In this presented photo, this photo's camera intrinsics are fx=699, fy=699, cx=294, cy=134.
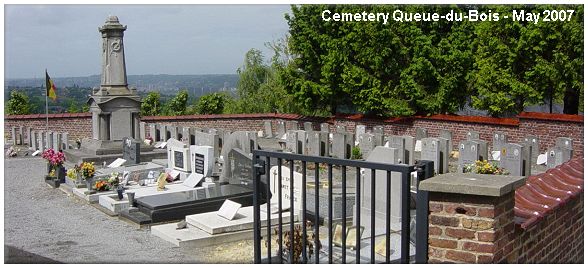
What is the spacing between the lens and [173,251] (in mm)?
9664

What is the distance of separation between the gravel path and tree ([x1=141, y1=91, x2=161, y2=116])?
755 inches

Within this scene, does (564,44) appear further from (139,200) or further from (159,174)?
(139,200)

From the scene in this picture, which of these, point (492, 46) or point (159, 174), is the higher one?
point (492, 46)

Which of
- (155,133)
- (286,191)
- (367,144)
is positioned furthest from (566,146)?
(155,133)

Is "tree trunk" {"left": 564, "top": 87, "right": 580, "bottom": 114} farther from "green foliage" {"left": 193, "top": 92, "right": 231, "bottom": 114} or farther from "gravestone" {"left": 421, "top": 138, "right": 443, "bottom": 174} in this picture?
"green foliage" {"left": 193, "top": 92, "right": 231, "bottom": 114}

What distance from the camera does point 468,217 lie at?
4.64 m

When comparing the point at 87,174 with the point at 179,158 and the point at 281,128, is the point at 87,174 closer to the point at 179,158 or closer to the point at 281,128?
the point at 179,158

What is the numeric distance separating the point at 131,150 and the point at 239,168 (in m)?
5.55

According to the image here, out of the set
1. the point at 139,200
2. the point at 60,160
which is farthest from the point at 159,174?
the point at 139,200

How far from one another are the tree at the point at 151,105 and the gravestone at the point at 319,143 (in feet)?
48.8

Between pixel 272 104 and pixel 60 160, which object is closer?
pixel 60 160

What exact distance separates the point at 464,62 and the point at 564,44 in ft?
13.6

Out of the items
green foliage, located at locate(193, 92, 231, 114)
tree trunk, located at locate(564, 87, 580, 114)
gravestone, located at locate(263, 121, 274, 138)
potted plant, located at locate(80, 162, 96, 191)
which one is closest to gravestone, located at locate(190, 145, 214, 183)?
potted plant, located at locate(80, 162, 96, 191)

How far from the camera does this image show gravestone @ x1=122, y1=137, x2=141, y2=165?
1791cm
